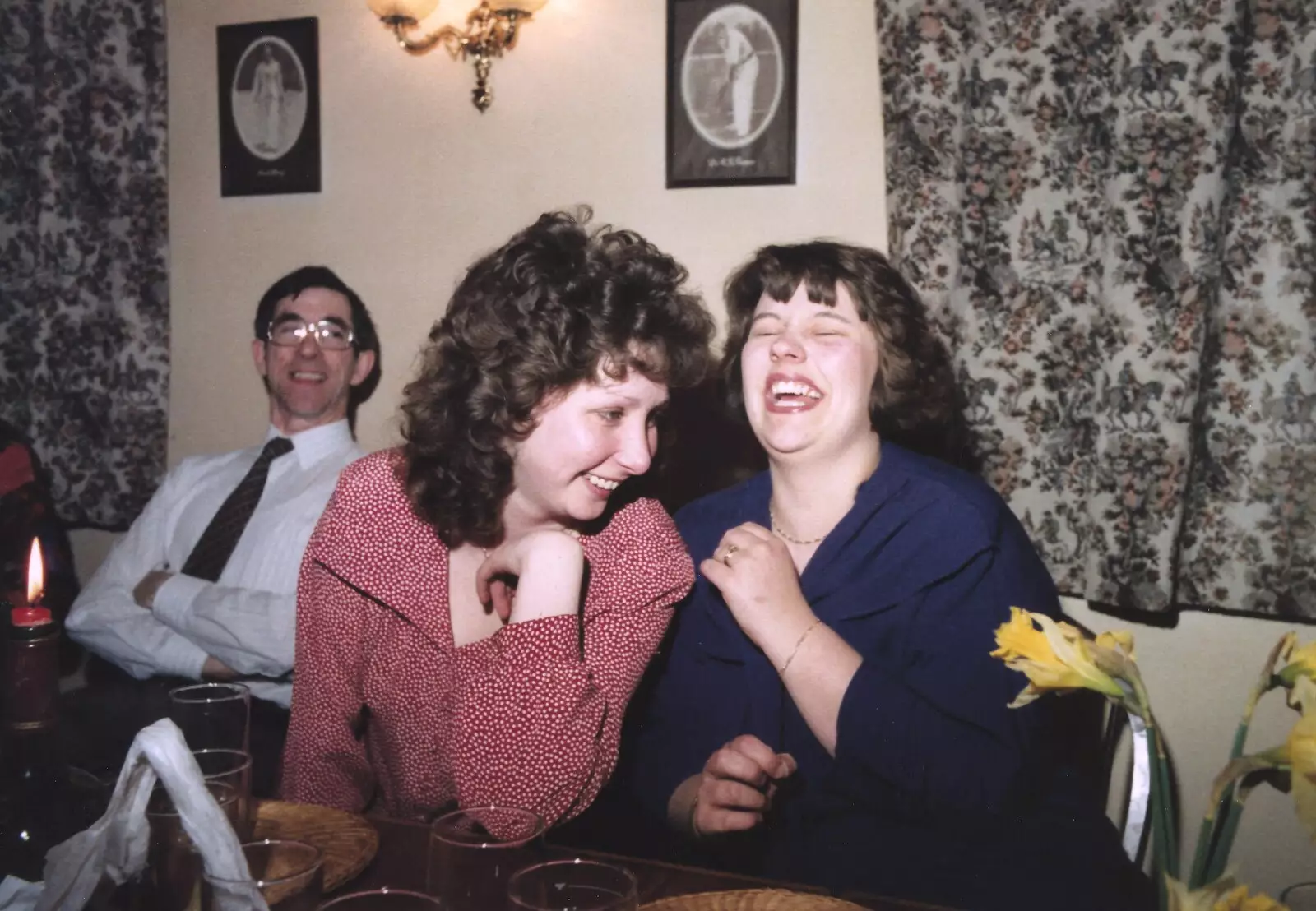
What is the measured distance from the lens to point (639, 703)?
1.71 meters

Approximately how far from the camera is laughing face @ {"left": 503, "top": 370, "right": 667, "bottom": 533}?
1.52m

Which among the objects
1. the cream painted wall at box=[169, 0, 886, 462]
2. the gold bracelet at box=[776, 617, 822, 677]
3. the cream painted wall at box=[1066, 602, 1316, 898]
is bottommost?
the cream painted wall at box=[1066, 602, 1316, 898]

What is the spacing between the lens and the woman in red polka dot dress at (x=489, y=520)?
4.99ft

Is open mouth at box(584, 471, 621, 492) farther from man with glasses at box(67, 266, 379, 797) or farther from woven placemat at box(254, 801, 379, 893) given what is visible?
man with glasses at box(67, 266, 379, 797)

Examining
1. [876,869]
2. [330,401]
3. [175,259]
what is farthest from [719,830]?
[175,259]

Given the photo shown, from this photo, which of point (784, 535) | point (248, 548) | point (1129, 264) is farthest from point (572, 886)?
point (248, 548)

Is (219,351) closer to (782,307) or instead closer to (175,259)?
(175,259)

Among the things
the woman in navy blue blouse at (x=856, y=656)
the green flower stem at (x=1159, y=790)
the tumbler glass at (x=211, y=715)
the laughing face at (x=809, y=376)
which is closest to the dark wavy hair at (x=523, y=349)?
the laughing face at (x=809, y=376)

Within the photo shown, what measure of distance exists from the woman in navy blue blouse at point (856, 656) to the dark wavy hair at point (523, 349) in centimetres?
22

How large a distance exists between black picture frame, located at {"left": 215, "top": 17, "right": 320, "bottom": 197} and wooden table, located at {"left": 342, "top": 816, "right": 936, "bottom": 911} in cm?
231

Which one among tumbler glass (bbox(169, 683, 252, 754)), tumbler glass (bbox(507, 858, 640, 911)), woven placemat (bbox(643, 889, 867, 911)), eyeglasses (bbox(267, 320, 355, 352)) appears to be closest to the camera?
tumbler glass (bbox(507, 858, 640, 911))

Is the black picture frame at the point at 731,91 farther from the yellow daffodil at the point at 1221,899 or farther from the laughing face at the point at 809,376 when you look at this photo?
the yellow daffodil at the point at 1221,899

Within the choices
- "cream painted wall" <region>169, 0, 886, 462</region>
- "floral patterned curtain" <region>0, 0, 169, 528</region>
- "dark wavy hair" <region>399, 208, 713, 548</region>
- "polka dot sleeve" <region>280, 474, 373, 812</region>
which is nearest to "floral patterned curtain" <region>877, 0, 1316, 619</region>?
"cream painted wall" <region>169, 0, 886, 462</region>

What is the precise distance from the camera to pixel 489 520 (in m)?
1.60
